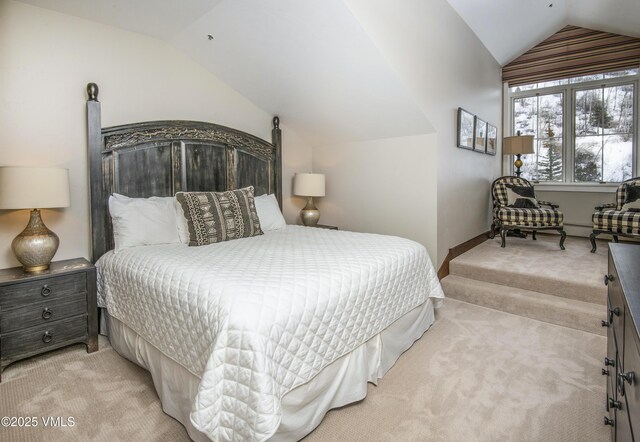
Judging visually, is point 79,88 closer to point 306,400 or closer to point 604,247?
point 306,400

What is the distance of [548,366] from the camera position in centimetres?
206

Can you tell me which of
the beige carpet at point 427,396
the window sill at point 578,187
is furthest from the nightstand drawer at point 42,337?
the window sill at point 578,187

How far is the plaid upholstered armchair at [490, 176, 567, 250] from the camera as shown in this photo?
386cm

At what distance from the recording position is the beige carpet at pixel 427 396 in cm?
152

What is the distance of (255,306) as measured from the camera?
1.30 m

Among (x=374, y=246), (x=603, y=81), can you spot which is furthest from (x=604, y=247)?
(x=374, y=246)

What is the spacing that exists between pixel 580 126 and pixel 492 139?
1.24m

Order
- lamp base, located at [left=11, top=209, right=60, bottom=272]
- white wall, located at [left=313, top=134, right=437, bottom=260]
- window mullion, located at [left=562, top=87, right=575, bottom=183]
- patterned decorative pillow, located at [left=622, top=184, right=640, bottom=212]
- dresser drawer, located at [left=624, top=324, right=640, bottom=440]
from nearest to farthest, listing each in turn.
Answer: dresser drawer, located at [left=624, top=324, right=640, bottom=440] < lamp base, located at [left=11, top=209, right=60, bottom=272] < white wall, located at [left=313, top=134, right=437, bottom=260] < patterned decorative pillow, located at [left=622, top=184, right=640, bottom=212] < window mullion, located at [left=562, top=87, right=575, bottom=183]

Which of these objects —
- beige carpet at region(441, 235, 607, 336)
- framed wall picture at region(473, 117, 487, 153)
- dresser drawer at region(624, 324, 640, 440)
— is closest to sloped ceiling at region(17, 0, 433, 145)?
framed wall picture at region(473, 117, 487, 153)

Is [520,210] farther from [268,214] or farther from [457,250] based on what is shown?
[268,214]

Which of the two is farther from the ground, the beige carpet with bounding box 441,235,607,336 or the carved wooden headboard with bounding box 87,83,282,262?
the carved wooden headboard with bounding box 87,83,282,262

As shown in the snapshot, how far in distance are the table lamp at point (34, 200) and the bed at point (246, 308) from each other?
330mm

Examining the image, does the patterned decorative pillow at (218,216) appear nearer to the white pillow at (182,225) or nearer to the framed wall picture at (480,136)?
the white pillow at (182,225)

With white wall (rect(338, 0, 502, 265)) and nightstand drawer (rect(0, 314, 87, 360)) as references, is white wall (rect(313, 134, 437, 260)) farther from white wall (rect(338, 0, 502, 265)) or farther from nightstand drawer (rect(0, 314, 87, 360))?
nightstand drawer (rect(0, 314, 87, 360))
